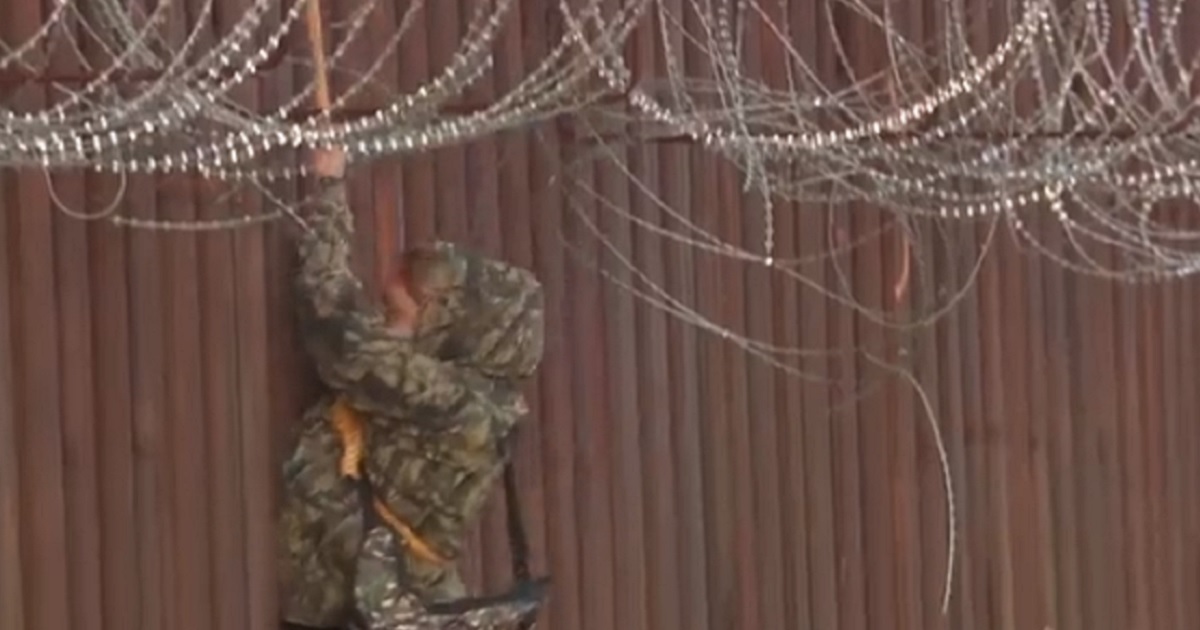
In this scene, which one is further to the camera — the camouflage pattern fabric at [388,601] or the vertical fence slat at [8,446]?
the camouflage pattern fabric at [388,601]

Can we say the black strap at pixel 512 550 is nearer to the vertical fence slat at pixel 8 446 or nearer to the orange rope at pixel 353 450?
the orange rope at pixel 353 450

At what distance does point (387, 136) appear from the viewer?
121 inches

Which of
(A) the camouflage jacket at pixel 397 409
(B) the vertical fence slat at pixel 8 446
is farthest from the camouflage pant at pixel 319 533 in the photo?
(B) the vertical fence slat at pixel 8 446

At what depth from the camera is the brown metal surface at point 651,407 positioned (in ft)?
9.45

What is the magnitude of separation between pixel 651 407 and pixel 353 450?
2.17ft

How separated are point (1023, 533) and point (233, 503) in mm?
1703

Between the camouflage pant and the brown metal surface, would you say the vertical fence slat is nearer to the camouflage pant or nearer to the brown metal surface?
the brown metal surface

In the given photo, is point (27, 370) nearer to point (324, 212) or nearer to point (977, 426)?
point (324, 212)

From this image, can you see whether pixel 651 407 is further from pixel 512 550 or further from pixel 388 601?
pixel 388 601

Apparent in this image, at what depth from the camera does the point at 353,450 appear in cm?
302

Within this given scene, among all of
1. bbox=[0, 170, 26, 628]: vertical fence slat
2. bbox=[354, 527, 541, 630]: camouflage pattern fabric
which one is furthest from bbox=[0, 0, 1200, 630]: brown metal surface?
bbox=[354, 527, 541, 630]: camouflage pattern fabric

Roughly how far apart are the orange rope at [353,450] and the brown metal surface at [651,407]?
0.09 metres

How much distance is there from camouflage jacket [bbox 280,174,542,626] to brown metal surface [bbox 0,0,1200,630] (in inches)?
3.0

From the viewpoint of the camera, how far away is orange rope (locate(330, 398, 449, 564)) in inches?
119
